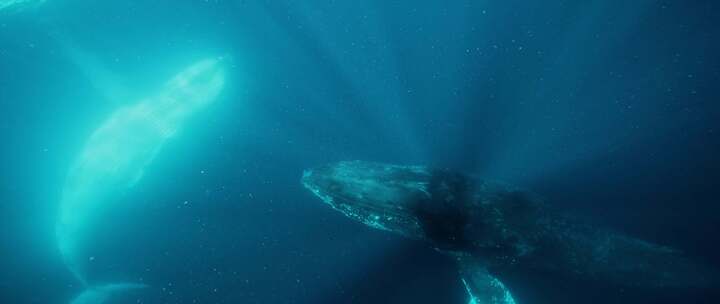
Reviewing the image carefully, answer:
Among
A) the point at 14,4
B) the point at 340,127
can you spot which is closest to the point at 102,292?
the point at 340,127

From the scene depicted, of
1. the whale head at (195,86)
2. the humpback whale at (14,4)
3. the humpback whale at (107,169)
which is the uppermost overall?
the humpback whale at (14,4)

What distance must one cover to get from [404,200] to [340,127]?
372 cm

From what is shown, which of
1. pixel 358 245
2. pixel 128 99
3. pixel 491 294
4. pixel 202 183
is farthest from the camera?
pixel 128 99

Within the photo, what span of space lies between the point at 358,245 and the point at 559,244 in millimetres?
3526

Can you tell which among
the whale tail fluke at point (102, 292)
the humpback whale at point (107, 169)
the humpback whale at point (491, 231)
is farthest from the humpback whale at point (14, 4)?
the humpback whale at point (491, 231)

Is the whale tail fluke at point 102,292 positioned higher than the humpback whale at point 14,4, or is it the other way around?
the humpback whale at point 14,4

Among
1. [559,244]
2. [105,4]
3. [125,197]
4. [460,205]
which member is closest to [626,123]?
[559,244]

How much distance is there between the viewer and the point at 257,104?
9.55m

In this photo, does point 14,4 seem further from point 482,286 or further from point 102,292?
Result: point 482,286

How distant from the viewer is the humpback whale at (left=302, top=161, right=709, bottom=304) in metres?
5.95

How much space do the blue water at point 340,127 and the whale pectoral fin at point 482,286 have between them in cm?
79

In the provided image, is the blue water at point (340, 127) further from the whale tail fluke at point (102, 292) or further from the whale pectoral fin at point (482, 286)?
the whale pectoral fin at point (482, 286)

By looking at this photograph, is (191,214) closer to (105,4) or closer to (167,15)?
(167,15)

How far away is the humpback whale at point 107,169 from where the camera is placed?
7770 mm
